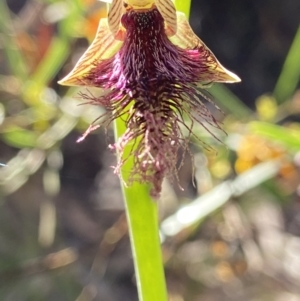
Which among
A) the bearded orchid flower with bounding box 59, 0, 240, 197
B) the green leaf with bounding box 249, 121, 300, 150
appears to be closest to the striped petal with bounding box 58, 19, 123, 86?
the bearded orchid flower with bounding box 59, 0, 240, 197

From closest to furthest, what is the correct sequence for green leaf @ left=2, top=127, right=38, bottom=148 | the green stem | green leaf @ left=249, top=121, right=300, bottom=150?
the green stem < green leaf @ left=249, top=121, right=300, bottom=150 < green leaf @ left=2, top=127, right=38, bottom=148

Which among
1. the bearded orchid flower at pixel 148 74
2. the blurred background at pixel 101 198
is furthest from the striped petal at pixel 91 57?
the blurred background at pixel 101 198

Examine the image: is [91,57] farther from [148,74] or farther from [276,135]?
[276,135]

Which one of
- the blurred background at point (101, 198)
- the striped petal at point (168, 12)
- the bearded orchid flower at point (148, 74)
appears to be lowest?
the blurred background at point (101, 198)

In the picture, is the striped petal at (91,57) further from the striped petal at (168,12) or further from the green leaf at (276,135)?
the green leaf at (276,135)

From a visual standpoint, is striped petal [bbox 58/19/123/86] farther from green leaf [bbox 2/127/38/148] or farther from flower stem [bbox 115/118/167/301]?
green leaf [bbox 2/127/38/148]

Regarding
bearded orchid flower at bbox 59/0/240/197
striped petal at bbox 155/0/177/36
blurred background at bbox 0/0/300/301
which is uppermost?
striped petal at bbox 155/0/177/36

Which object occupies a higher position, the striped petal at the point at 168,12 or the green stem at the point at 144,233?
the striped petal at the point at 168,12
